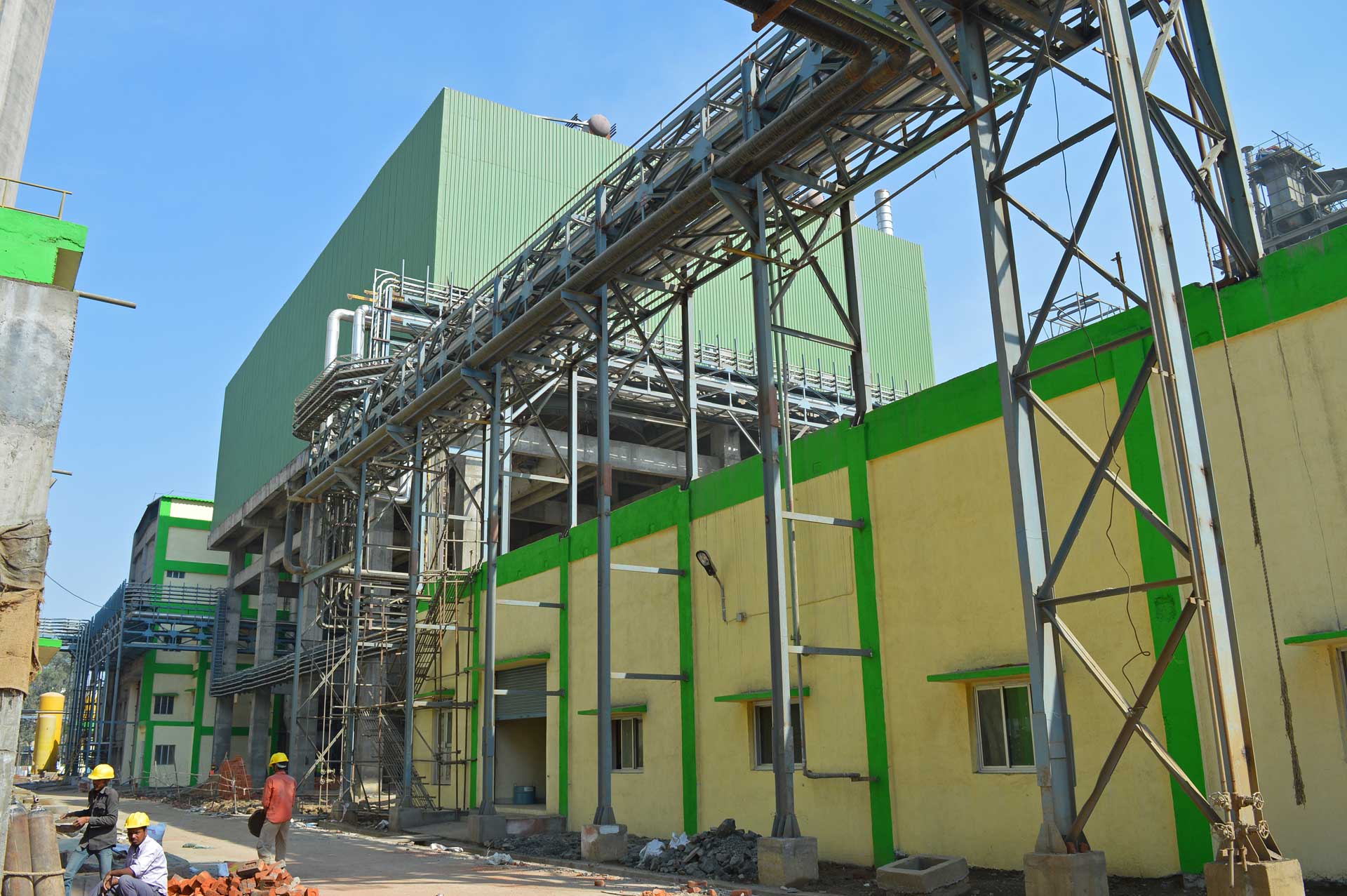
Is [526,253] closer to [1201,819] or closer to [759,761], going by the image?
[759,761]

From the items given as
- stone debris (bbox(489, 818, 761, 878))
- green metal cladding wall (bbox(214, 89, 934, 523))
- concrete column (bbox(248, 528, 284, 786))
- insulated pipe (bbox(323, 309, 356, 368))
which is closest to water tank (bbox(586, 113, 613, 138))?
green metal cladding wall (bbox(214, 89, 934, 523))

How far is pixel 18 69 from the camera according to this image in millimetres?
14828

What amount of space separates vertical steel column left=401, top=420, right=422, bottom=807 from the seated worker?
1498 centimetres

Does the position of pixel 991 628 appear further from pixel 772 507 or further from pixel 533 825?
pixel 533 825

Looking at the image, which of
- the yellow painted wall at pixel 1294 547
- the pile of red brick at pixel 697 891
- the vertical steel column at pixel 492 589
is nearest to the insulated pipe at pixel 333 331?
the vertical steel column at pixel 492 589

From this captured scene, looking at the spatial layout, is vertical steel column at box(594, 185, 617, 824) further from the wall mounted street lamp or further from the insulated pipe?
the insulated pipe

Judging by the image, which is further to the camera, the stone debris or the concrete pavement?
the stone debris

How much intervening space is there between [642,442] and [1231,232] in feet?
91.6

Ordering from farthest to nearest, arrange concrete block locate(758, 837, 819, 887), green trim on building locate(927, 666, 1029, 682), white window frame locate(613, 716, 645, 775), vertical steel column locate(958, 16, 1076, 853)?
white window frame locate(613, 716, 645, 775)
concrete block locate(758, 837, 819, 887)
green trim on building locate(927, 666, 1029, 682)
vertical steel column locate(958, 16, 1076, 853)

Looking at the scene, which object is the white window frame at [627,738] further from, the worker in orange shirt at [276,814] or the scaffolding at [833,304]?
the worker in orange shirt at [276,814]

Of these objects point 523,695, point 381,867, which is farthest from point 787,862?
point 523,695

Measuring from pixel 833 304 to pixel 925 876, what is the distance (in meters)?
9.66

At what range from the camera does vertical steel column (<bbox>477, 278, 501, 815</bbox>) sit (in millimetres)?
19641

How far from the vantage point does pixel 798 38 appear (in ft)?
48.3
